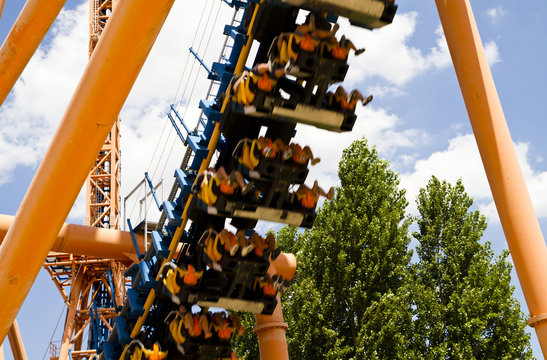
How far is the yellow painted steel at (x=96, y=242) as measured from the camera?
1035 centimetres

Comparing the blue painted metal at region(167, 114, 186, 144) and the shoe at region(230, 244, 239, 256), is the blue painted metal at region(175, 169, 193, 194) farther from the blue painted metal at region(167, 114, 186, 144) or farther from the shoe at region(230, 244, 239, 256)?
the shoe at region(230, 244, 239, 256)

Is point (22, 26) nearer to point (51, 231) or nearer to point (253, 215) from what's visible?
point (51, 231)

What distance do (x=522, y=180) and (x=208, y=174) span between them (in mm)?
3682

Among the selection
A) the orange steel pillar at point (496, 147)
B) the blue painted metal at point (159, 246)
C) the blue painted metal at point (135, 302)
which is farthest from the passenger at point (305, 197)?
the blue painted metal at point (135, 302)

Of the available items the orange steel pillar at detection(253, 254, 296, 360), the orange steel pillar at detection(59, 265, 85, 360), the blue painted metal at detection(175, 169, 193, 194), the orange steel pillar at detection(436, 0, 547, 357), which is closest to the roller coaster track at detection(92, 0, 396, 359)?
the blue painted metal at detection(175, 169, 193, 194)

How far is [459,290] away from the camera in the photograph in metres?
17.9

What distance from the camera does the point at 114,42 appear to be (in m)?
4.80

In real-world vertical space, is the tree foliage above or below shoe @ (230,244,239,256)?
above

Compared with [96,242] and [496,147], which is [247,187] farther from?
[96,242]

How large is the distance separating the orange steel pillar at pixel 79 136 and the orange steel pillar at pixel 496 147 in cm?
461

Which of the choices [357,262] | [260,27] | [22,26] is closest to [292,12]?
[260,27]

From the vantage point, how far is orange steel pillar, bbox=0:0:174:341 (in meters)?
4.80

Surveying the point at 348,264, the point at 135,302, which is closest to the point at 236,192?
the point at 135,302

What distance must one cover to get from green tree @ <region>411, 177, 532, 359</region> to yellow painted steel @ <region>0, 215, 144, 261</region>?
918cm
